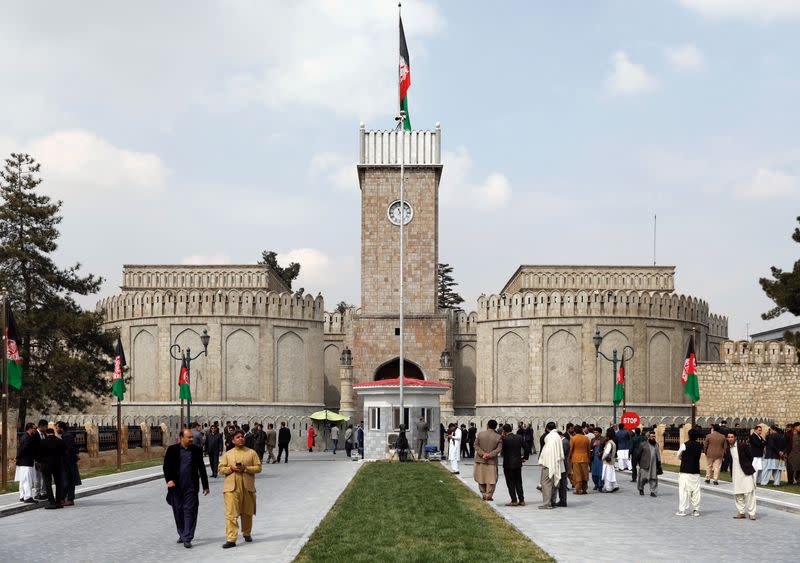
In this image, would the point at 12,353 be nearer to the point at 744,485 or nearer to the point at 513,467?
the point at 513,467

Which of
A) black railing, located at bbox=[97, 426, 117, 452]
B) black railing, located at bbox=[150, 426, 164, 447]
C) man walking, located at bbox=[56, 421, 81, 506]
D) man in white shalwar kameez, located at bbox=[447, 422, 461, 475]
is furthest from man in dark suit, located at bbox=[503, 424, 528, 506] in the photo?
black railing, located at bbox=[150, 426, 164, 447]

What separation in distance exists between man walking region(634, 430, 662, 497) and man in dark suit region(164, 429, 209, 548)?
36.9 feet

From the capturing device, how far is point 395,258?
57406mm

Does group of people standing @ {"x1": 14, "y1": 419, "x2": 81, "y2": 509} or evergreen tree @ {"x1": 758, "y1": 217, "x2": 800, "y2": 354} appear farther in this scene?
evergreen tree @ {"x1": 758, "y1": 217, "x2": 800, "y2": 354}

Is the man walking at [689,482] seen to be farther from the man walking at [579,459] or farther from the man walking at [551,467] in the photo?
the man walking at [579,459]

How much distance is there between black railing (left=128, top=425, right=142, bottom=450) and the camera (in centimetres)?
4066

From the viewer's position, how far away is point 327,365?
64750 millimetres

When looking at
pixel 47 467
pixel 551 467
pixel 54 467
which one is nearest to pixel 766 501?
pixel 551 467

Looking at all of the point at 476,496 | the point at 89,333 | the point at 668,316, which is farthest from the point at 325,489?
the point at 668,316

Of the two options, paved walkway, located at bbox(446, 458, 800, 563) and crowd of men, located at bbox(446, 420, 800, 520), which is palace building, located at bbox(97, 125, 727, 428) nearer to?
crowd of men, located at bbox(446, 420, 800, 520)

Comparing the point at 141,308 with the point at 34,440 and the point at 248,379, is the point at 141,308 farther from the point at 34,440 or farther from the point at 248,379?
the point at 34,440

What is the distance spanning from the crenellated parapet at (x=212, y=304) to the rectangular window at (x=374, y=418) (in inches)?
777

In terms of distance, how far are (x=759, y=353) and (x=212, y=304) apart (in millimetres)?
28131

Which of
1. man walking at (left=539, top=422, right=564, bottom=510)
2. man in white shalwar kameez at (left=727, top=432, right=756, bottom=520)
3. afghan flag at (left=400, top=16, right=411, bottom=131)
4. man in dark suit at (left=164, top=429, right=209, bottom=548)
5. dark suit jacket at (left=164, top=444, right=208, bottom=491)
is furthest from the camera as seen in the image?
afghan flag at (left=400, top=16, right=411, bottom=131)
